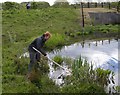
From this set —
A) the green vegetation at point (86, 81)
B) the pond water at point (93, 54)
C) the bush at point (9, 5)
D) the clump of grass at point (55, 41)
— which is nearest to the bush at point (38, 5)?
the bush at point (9, 5)

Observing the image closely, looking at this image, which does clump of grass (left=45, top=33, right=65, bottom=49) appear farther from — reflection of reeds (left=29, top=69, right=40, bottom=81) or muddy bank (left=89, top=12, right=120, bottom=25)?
muddy bank (left=89, top=12, right=120, bottom=25)

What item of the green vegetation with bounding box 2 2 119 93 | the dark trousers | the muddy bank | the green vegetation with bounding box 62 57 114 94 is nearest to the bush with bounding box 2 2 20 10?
the green vegetation with bounding box 2 2 119 93

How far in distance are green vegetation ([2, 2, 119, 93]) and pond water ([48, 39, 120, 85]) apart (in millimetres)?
441

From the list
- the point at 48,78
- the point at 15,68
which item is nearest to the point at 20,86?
the point at 48,78

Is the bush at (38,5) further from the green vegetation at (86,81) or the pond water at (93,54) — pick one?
the green vegetation at (86,81)

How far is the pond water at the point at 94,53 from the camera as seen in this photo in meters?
9.92

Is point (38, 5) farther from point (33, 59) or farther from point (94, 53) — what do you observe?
point (33, 59)

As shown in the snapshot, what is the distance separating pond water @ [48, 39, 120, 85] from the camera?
9922 millimetres

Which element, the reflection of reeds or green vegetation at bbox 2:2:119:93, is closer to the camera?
green vegetation at bbox 2:2:119:93

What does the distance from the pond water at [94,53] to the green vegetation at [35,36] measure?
441 millimetres

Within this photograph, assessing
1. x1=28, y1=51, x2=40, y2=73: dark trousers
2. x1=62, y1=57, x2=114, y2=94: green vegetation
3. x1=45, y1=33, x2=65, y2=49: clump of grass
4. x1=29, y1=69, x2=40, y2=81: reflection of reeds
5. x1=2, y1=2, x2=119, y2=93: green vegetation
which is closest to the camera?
x1=62, y1=57, x2=114, y2=94: green vegetation

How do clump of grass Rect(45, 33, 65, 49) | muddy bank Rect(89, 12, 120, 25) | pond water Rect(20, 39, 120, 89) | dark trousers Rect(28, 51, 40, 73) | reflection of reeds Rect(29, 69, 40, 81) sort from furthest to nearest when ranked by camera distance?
muddy bank Rect(89, 12, 120, 25) → clump of grass Rect(45, 33, 65, 49) → pond water Rect(20, 39, 120, 89) → dark trousers Rect(28, 51, 40, 73) → reflection of reeds Rect(29, 69, 40, 81)

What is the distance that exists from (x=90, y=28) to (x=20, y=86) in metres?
9.53

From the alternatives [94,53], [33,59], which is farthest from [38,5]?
[33,59]
